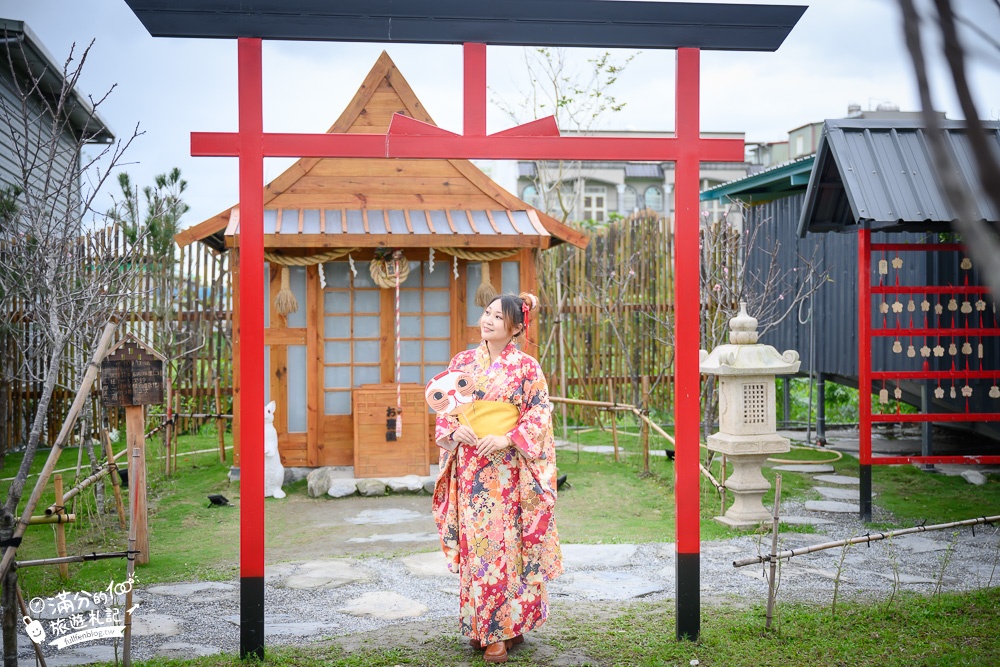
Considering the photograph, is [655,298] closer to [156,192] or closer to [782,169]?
[782,169]

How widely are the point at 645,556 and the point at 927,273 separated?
188 inches

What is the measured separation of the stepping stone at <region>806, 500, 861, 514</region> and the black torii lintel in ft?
15.3

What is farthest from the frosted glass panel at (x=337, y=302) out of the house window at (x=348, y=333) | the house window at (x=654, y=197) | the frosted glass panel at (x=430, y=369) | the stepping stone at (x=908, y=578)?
the house window at (x=654, y=197)

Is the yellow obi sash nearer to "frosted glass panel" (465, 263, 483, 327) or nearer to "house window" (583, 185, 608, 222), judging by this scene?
"frosted glass panel" (465, 263, 483, 327)

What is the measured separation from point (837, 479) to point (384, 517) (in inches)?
183

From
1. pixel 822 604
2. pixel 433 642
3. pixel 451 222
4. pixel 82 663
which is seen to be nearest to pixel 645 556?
pixel 822 604

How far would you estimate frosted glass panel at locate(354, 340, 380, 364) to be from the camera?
948 centimetres

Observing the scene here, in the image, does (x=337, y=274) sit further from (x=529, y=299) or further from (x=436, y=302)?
(x=529, y=299)

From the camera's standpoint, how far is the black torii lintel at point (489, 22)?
3961 mm

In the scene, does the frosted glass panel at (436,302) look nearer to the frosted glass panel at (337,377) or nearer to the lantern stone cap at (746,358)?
the frosted glass panel at (337,377)

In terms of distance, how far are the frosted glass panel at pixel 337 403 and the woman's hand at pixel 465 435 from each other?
5.42 metres

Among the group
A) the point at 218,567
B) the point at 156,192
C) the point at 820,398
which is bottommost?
→ the point at 218,567

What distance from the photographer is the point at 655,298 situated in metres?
13.4

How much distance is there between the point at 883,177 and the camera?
7406 millimetres
